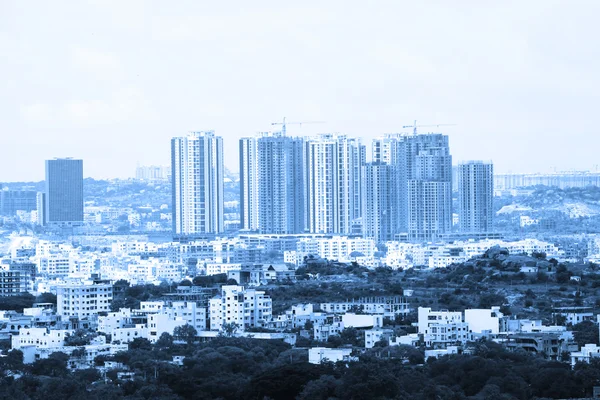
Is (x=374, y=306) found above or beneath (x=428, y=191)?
beneath

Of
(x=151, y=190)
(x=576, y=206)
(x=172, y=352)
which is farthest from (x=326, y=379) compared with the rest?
(x=151, y=190)

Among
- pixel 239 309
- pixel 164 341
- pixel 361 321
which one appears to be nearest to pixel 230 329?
pixel 239 309

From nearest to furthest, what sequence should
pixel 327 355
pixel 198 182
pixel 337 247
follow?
pixel 327 355 → pixel 337 247 → pixel 198 182

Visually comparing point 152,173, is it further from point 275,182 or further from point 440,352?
point 440,352

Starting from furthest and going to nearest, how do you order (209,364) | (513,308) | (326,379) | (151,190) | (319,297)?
(151,190), (319,297), (513,308), (209,364), (326,379)

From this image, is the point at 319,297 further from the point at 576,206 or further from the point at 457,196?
the point at 576,206

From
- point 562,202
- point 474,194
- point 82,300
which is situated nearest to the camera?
point 82,300
